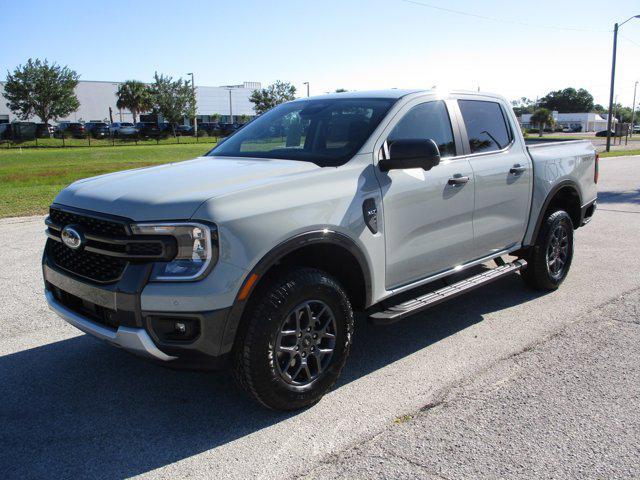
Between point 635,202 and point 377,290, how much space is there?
10206 millimetres

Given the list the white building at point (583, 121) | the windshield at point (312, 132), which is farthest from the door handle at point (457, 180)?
the white building at point (583, 121)

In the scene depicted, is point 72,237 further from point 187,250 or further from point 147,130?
point 147,130

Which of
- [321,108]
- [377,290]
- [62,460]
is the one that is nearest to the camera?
[62,460]

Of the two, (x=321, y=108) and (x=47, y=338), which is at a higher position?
(x=321, y=108)

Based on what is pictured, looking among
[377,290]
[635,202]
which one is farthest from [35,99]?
[377,290]

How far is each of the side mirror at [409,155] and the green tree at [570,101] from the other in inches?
6304

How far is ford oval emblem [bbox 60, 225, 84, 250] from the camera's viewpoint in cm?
337

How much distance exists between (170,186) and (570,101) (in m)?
165

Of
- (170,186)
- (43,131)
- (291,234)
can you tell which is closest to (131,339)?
(170,186)

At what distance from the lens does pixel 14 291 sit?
588 cm

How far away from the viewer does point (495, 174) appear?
16.0 ft

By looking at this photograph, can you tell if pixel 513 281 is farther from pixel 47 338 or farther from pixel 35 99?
pixel 35 99

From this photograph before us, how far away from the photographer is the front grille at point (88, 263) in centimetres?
321

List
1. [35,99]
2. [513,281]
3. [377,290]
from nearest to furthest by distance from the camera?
1. [377,290]
2. [513,281]
3. [35,99]
